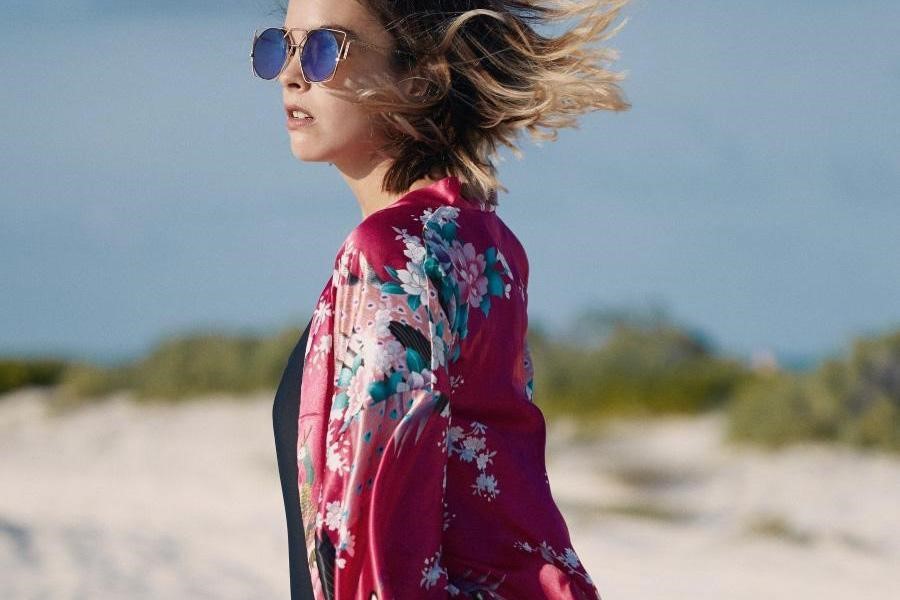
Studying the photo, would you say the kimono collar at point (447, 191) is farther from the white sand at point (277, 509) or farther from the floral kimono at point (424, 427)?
the white sand at point (277, 509)

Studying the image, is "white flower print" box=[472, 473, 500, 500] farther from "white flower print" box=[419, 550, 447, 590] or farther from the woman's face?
the woman's face

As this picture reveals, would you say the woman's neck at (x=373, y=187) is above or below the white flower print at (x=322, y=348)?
above

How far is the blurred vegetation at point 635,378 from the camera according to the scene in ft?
37.3

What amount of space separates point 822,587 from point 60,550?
4158mm

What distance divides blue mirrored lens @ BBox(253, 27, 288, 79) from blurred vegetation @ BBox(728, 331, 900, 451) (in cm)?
957

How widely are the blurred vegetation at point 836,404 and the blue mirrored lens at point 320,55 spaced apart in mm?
9648

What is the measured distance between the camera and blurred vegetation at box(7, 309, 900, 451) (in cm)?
1137

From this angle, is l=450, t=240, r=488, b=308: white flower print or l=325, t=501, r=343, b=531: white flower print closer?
l=325, t=501, r=343, b=531: white flower print

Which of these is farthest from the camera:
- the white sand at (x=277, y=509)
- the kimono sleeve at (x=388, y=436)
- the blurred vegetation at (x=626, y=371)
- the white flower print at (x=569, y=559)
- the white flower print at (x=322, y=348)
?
the blurred vegetation at (x=626, y=371)

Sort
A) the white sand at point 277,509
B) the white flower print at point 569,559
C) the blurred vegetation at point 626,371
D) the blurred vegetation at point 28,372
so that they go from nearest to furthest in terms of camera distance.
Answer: the white flower print at point 569,559 → the white sand at point 277,509 → the blurred vegetation at point 626,371 → the blurred vegetation at point 28,372

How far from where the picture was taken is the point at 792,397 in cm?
1148

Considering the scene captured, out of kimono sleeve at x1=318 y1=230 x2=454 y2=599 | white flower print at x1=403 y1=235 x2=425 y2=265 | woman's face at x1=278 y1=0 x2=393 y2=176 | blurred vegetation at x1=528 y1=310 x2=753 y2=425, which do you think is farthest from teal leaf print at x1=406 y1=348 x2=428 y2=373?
blurred vegetation at x1=528 y1=310 x2=753 y2=425

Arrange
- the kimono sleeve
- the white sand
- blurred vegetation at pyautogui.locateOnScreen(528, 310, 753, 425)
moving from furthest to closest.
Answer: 1. blurred vegetation at pyautogui.locateOnScreen(528, 310, 753, 425)
2. the white sand
3. the kimono sleeve

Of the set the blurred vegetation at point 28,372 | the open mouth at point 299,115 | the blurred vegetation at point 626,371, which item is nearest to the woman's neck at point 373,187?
the open mouth at point 299,115
